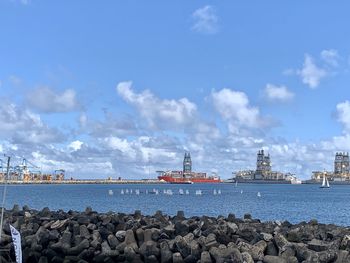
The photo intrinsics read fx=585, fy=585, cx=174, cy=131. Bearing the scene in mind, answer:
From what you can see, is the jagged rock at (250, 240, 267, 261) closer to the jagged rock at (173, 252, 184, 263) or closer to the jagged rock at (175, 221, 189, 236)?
the jagged rock at (173, 252, 184, 263)

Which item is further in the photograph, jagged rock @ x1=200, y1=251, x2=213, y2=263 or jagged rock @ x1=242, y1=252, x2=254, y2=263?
jagged rock @ x1=200, y1=251, x2=213, y2=263

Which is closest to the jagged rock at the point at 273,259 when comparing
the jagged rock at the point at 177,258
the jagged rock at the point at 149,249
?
the jagged rock at the point at 177,258

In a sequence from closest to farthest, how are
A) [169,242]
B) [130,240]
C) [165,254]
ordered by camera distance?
[165,254] → [169,242] → [130,240]

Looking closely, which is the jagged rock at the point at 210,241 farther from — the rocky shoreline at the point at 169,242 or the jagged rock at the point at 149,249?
the jagged rock at the point at 149,249

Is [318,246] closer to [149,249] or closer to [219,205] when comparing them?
[149,249]

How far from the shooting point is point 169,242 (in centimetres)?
1485

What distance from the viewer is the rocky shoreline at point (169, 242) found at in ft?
44.4

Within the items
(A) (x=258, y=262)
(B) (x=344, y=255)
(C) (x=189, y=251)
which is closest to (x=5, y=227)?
(C) (x=189, y=251)

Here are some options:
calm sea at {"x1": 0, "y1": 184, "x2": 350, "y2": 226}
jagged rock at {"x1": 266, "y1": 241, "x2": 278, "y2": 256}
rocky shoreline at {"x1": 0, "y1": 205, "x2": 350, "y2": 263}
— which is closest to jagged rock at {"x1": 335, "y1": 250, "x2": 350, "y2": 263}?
rocky shoreline at {"x1": 0, "y1": 205, "x2": 350, "y2": 263}

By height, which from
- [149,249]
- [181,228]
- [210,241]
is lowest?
[149,249]

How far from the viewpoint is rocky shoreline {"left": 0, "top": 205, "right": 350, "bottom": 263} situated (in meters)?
13.5

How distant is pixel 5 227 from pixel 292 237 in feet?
28.0

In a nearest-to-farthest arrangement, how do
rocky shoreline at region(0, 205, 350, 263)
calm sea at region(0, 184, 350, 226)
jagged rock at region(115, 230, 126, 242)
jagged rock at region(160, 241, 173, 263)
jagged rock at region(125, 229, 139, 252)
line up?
rocky shoreline at region(0, 205, 350, 263) < jagged rock at region(160, 241, 173, 263) < jagged rock at region(125, 229, 139, 252) < jagged rock at region(115, 230, 126, 242) < calm sea at region(0, 184, 350, 226)

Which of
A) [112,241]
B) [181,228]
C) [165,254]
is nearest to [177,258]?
[165,254]
